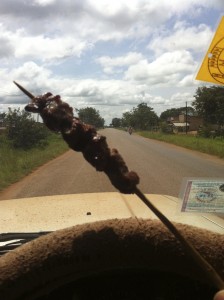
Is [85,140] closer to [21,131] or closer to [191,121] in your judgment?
[191,121]

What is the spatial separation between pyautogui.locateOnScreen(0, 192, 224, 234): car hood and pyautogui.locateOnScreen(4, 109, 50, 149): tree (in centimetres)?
2635

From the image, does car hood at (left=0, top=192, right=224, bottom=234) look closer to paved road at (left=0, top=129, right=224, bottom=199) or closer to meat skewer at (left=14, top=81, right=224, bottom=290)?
meat skewer at (left=14, top=81, right=224, bottom=290)

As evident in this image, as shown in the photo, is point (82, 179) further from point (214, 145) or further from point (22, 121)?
point (22, 121)

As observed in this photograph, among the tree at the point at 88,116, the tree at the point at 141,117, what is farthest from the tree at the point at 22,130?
the tree at the point at 141,117

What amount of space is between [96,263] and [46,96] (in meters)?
0.42

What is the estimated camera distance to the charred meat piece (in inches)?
39.2

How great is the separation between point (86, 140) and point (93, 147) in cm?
2

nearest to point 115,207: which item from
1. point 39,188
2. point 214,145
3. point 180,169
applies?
point 39,188

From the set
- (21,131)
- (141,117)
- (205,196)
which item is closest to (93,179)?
(205,196)

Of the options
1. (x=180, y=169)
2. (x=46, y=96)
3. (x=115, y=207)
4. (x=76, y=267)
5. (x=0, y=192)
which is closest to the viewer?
(x=46, y=96)

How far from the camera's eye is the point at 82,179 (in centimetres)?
1306

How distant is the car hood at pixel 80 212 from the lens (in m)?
2.29

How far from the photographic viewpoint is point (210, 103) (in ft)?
19.2

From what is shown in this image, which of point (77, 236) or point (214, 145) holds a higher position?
point (77, 236)
